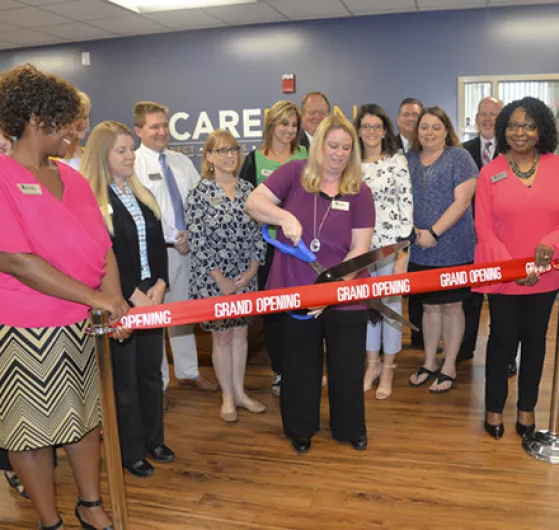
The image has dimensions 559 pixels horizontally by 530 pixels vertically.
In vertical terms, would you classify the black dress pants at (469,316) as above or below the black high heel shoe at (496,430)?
above

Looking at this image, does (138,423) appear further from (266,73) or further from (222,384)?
(266,73)

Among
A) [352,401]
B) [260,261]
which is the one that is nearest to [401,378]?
[352,401]

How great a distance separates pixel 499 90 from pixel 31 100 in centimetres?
660

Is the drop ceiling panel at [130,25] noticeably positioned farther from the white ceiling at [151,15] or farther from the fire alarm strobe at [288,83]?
the fire alarm strobe at [288,83]

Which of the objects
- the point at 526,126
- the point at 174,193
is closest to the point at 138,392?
the point at 174,193

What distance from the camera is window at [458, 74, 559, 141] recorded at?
275 inches

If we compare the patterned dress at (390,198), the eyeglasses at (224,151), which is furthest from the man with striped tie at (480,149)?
the eyeglasses at (224,151)

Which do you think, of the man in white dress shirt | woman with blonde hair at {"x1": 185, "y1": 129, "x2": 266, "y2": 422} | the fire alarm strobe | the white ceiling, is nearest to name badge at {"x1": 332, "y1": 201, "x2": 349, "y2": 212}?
woman with blonde hair at {"x1": 185, "y1": 129, "x2": 266, "y2": 422}

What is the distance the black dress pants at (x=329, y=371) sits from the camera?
2846 mm

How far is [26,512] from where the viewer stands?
98.9 inches

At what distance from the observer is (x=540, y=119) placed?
109 inches

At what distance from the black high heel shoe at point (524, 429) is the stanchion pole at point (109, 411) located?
208 centimetres

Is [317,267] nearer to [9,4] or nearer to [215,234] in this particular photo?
[215,234]


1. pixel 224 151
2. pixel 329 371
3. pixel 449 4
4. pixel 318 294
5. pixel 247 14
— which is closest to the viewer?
pixel 318 294
